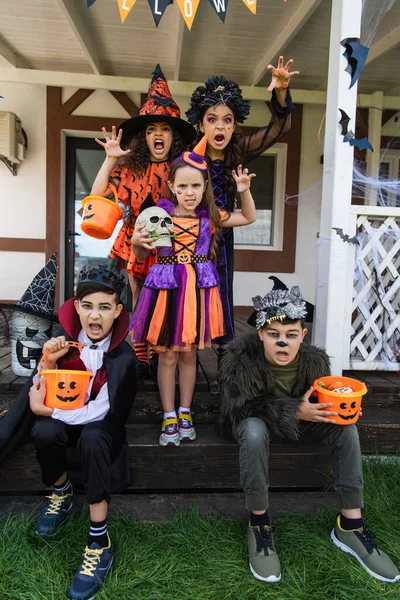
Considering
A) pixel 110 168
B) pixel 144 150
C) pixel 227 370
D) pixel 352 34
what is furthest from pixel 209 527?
pixel 352 34

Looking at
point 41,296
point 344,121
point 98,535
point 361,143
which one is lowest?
point 98,535

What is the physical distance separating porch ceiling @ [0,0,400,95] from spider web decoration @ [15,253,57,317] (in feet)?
7.30

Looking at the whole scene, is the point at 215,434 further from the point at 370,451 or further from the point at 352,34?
the point at 352,34

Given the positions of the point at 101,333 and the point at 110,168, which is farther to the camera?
the point at 110,168

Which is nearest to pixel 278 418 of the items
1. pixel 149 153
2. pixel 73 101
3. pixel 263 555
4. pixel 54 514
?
pixel 263 555

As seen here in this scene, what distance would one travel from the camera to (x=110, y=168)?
209 centimetres

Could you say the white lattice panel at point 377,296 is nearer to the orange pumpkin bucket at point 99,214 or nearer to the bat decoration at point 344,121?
the bat decoration at point 344,121

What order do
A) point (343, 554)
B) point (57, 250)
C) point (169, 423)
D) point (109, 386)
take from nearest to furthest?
point (343, 554)
point (109, 386)
point (169, 423)
point (57, 250)

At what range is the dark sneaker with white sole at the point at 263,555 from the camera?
1583mm

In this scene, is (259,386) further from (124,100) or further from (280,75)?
(124,100)

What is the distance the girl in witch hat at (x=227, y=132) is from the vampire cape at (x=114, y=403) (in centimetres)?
63

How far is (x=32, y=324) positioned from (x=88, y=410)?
0.84 metres

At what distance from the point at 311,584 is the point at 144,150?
2.12 meters

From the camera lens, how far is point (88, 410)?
1.80 m
